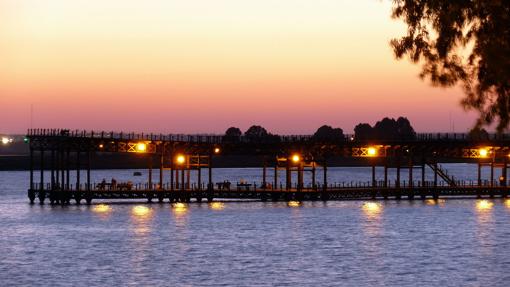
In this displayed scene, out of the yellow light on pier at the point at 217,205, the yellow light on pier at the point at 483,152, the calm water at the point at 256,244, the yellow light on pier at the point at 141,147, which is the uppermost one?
the yellow light on pier at the point at 141,147

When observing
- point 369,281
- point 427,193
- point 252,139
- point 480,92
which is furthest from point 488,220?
point 480,92

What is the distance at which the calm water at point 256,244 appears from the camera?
6575 cm

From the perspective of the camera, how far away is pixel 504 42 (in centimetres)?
2605

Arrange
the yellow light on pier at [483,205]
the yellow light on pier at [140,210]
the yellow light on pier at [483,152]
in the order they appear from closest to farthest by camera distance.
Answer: the yellow light on pier at [140,210], the yellow light on pier at [483,205], the yellow light on pier at [483,152]

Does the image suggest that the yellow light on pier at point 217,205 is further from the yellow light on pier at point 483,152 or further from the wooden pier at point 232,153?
the yellow light on pier at point 483,152

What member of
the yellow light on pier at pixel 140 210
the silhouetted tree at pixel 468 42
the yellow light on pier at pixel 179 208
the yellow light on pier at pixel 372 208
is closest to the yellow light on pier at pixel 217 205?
the yellow light on pier at pixel 179 208

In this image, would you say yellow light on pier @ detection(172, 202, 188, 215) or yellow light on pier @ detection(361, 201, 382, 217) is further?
yellow light on pier @ detection(361, 201, 382, 217)

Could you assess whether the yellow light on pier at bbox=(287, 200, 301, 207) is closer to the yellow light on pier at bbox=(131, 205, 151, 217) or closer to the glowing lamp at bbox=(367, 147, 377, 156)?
the glowing lamp at bbox=(367, 147, 377, 156)

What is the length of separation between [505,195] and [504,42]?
114681 mm

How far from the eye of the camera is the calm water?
65.8 meters

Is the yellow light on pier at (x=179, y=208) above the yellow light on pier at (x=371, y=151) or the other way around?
the other way around

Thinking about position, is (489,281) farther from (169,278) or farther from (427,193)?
(427,193)

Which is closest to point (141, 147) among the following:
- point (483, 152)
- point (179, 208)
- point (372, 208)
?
point (179, 208)

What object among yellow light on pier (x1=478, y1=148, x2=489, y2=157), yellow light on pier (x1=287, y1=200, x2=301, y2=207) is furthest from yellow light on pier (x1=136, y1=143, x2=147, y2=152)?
yellow light on pier (x1=478, y1=148, x2=489, y2=157)
